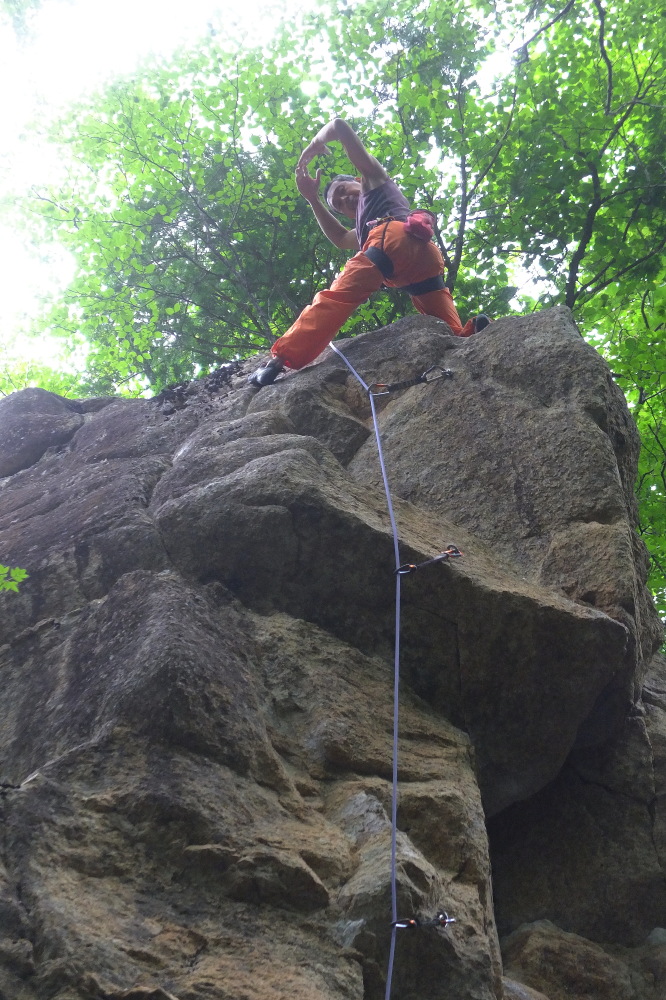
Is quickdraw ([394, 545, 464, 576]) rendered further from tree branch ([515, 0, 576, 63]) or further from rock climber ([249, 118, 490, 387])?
tree branch ([515, 0, 576, 63])

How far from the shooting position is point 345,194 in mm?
7934

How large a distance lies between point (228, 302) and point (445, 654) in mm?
7353

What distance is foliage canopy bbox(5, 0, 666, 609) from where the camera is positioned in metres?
9.73

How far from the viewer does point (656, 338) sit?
9.45 metres

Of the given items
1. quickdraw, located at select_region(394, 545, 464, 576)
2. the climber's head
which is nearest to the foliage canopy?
the climber's head

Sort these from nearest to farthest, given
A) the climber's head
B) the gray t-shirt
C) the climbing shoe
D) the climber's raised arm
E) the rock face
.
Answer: the rock face < the climbing shoe < the climber's raised arm < the gray t-shirt < the climber's head

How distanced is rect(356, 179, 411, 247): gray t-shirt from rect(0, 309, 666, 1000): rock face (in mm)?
1426

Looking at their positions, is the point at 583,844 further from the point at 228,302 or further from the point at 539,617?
the point at 228,302

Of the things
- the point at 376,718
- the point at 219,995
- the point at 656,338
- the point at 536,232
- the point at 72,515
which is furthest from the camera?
the point at 536,232

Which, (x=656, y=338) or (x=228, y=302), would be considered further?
(x=228, y=302)

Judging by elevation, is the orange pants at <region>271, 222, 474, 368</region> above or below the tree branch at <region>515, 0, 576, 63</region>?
below

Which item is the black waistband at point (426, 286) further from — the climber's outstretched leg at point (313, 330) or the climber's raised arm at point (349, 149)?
the climber's outstretched leg at point (313, 330)

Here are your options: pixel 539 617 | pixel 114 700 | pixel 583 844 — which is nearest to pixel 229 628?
pixel 114 700

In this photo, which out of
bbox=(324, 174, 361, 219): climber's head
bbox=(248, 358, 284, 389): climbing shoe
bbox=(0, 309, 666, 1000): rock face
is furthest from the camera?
bbox=(324, 174, 361, 219): climber's head
